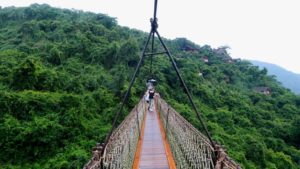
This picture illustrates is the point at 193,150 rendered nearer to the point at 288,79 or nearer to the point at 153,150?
the point at 153,150

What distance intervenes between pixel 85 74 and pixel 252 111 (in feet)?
33.2

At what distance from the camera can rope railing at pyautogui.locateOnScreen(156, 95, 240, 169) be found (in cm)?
226

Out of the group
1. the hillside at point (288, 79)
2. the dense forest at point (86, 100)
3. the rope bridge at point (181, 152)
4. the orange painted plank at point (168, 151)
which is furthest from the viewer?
the hillside at point (288, 79)

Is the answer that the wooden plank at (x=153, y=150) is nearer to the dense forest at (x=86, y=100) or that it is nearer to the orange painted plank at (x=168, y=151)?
the orange painted plank at (x=168, y=151)

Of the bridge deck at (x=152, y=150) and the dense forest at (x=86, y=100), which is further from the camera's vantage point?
the dense forest at (x=86, y=100)

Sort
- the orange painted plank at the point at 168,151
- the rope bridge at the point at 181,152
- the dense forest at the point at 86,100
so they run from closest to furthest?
1. the rope bridge at the point at 181,152
2. the orange painted plank at the point at 168,151
3. the dense forest at the point at 86,100

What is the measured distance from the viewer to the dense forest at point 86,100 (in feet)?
28.1

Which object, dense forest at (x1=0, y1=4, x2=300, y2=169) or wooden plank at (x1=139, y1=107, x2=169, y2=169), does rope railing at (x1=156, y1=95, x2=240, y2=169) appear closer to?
wooden plank at (x1=139, y1=107, x2=169, y2=169)

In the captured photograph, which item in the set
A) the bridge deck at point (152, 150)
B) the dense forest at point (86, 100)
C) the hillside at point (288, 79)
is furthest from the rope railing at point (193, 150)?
the hillside at point (288, 79)

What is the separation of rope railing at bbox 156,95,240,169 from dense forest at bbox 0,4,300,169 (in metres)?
4.87

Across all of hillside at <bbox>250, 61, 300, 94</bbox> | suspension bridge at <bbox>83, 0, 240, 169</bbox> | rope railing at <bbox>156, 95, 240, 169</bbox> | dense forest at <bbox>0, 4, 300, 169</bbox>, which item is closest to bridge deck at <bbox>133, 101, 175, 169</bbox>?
suspension bridge at <bbox>83, 0, 240, 169</bbox>

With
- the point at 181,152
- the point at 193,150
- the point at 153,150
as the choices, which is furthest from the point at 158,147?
the point at 193,150

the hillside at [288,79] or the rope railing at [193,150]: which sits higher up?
the rope railing at [193,150]

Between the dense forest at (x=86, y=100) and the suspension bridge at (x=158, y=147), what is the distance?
A: 4.15m
